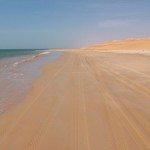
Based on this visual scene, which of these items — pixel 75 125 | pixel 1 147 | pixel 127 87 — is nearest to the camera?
pixel 1 147

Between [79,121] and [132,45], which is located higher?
[79,121]

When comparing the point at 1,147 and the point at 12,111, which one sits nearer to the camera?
the point at 1,147

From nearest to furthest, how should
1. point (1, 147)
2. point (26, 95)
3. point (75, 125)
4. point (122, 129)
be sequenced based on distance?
point (1, 147), point (122, 129), point (75, 125), point (26, 95)

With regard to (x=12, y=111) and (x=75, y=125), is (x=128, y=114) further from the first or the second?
(x=12, y=111)

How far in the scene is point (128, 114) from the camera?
18.4 ft

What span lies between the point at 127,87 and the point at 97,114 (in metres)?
3.63

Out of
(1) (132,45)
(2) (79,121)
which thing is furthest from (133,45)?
(2) (79,121)

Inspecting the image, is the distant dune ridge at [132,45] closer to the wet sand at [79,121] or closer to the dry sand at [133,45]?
the dry sand at [133,45]

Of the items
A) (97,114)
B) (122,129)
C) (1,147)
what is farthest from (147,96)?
(1,147)

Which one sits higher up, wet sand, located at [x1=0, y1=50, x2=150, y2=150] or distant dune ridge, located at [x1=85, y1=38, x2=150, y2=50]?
wet sand, located at [x1=0, y1=50, x2=150, y2=150]

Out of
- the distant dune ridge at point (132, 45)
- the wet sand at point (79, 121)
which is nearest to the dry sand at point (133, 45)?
the distant dune ridge at point (132, 45)

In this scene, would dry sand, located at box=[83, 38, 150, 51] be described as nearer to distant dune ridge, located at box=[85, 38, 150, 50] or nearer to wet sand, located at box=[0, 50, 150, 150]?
distant dune ridge, located at box=[85, 38, 150, 50]

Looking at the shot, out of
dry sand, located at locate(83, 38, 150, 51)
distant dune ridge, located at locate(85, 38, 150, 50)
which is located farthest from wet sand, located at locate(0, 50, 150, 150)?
distant dune ridge, located at locate(85, 38, 150, 50)

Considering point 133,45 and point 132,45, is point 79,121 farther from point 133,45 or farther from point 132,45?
point 132,45
